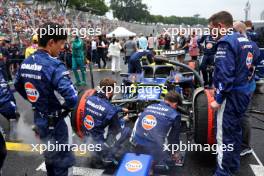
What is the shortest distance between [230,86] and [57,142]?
5.83 ft

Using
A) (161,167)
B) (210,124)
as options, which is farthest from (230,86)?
(161,167)

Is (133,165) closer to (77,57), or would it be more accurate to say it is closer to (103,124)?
(103,124)

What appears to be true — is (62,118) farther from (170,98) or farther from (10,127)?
(10,127)

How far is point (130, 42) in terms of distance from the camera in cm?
1473

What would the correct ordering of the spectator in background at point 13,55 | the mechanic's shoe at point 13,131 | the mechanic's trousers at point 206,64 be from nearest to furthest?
the mechanic's shoe at point 13,131
the mechanic's trousers at point 206,64
the spectator in background at point 13,55

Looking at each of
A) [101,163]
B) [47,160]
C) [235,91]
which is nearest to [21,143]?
[101,163]

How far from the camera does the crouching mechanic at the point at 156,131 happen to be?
419 centimetres

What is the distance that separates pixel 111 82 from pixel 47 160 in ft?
5.54

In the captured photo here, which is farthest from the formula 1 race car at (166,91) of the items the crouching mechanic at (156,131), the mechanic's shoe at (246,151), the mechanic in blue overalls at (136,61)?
the mechanic in blue overalls at (136,61)

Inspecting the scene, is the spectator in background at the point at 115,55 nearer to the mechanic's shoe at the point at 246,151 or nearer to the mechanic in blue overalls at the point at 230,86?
the mechanic's shoe at the point at 246,151

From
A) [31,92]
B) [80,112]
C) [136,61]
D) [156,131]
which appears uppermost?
[31,92]

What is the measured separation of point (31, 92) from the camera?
124 inches

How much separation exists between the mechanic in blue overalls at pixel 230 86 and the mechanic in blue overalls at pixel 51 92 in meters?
1.51

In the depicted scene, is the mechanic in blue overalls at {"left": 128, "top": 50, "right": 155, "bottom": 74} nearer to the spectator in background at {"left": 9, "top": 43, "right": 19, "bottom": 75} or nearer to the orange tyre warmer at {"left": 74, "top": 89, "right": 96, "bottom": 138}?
the orange tyre warmer at {"left": 74, "top": 89, "right": 96, "bottom": 138}
